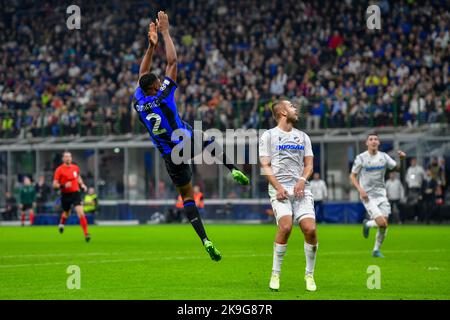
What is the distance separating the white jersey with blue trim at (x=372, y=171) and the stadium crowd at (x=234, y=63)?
17229 millimetres

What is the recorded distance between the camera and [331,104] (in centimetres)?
3953

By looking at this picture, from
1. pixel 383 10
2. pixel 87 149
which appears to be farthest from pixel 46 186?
pixel 383 10

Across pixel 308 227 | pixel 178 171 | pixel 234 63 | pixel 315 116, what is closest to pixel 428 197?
pixel 315 116

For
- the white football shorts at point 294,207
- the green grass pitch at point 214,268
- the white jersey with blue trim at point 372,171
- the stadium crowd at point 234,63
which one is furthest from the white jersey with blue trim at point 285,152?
the stadium crowd at point 234,63

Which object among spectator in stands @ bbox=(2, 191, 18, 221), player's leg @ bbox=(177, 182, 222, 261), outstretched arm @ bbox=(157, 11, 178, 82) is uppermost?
outstretched arm @ bbox=(157, 11, 178, 82)

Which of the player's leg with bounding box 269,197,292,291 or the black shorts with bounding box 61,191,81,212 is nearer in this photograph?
the player's leg with bounding box 269,197,292,291

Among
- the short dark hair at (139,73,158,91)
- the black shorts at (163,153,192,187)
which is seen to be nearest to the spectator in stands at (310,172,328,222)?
the black shorts at (163,153,192,187)

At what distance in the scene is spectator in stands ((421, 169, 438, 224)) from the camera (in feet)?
117

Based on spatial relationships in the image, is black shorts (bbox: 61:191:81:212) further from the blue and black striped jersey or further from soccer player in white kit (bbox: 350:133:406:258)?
the blue and black striped jersey

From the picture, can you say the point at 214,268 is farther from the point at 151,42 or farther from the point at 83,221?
the point at 83,221

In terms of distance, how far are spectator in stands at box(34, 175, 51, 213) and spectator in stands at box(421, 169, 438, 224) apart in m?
17.7

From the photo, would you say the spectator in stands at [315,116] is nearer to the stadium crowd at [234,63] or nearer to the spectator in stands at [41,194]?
the stadium crowd at [234,63]

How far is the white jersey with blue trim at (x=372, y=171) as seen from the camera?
20.0m

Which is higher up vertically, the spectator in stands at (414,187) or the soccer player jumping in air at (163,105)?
the soccer player jumping in air at (163,105)
